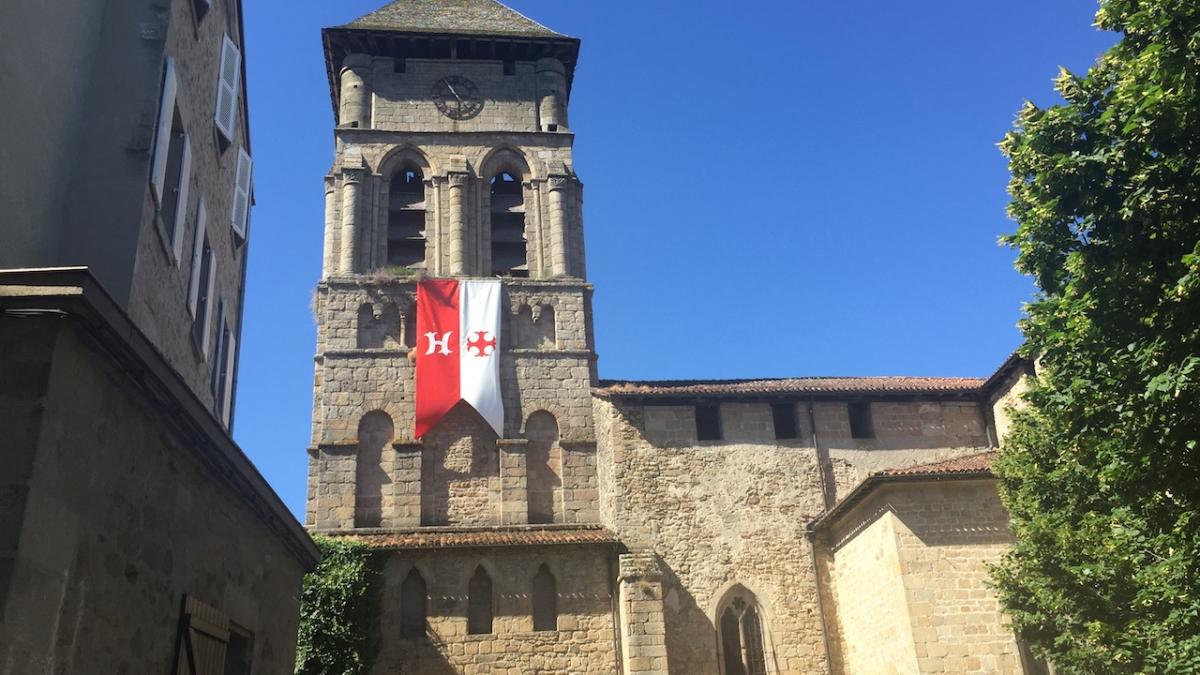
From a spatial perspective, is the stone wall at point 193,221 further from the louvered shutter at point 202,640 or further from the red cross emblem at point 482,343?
the red cross emblem at point 482,343

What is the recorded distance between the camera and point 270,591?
11391mm

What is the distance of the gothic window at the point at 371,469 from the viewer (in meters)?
24.1

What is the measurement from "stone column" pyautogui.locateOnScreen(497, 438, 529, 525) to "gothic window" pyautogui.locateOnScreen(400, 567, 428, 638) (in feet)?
8.53

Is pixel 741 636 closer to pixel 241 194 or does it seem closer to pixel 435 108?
pixel 241 194

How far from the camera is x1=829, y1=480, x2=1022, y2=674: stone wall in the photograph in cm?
1841

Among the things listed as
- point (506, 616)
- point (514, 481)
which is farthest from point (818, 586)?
point (514, 481)

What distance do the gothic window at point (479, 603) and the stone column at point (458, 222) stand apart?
28.3 ft

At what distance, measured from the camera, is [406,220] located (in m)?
29.0

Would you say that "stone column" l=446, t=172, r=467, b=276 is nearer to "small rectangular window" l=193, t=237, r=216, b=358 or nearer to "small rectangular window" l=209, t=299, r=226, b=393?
"small rectangular window" l=209, t=299, r=226, b=393

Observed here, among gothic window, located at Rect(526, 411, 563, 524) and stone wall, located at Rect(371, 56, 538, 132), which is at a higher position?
stone wall, located at Rect(371, 56, 538, 132)

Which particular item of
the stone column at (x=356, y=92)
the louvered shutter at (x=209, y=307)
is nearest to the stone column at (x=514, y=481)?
the stone column at (x=356, y=92)

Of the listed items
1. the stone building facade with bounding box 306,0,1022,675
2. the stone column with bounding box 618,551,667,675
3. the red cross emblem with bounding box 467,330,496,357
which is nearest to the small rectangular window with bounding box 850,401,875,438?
the stone building facade with bounding box 306,0,1022,675

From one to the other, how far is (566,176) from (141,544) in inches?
894

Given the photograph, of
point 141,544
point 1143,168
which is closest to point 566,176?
point 1143,168
